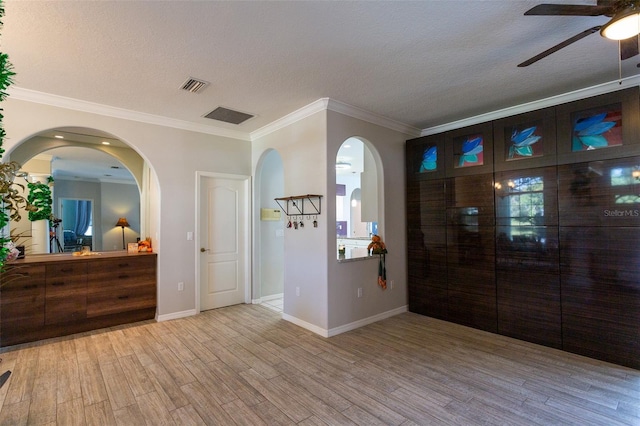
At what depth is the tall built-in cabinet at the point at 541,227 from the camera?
292cm

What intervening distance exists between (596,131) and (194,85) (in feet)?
13.4

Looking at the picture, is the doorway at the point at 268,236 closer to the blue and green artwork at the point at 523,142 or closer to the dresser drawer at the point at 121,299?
the dresser drawer at the point at 121,299

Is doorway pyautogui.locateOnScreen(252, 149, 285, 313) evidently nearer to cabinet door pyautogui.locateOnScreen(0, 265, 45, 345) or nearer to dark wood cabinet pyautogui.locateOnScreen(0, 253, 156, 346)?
dark wood cabinet pyautogui.locateOnScreen(0, 253, 156, 346)

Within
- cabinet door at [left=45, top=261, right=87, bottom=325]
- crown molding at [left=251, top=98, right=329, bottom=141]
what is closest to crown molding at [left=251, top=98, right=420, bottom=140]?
crown molding at [left=251, top=98, right=329, bottom=141]

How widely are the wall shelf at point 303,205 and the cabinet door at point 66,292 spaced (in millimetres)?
2623

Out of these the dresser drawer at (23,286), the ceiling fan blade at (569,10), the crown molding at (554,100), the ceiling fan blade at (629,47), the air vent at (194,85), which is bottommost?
the dresser drawer at (23,286)

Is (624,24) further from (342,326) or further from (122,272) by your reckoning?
(122,272)

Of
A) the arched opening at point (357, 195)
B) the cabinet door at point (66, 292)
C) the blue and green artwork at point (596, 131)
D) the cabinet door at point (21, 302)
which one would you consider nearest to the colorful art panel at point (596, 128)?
the blue and green artwork at point (596, 131)

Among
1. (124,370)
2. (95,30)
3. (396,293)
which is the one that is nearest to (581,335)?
(396,293)

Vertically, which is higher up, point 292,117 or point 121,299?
point 292,117

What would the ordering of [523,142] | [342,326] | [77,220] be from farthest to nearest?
[77,220] → [342,326] → [523,142]

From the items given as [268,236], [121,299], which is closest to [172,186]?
[121,299]

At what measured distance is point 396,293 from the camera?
14.8 ft

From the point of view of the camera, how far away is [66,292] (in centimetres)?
371
